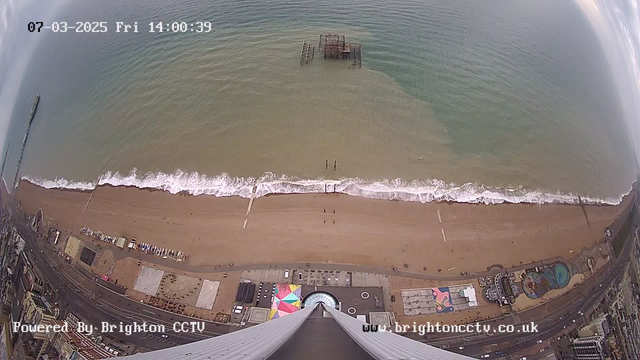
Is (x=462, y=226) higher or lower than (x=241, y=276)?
higher

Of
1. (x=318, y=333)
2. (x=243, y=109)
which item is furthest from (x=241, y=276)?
(x=243, y=109)

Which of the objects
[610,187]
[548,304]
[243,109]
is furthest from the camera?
[243,109]

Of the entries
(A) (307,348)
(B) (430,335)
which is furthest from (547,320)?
(A) (307,348)

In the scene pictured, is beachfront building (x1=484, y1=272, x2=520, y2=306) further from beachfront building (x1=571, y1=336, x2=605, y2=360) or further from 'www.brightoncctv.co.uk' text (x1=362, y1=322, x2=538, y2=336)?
beachfront building (x1=571, y1=336, x2=605, y2=360)

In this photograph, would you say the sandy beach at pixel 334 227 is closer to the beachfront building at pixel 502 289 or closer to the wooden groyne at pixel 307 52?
the beachfront building at pixel 502 289

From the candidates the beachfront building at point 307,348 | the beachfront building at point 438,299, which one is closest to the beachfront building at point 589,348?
the beachfront building at point 438,299

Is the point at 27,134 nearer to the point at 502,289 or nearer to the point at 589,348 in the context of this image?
the point at 502,289

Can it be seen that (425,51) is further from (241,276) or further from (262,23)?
(241,276)
